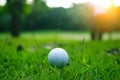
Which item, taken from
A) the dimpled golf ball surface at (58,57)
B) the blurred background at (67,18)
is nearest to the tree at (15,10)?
the blurred background at (67,18)

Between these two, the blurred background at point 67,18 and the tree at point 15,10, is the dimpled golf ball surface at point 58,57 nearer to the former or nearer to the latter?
the blurred background at point 67,18

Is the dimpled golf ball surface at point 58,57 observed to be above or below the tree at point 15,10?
below

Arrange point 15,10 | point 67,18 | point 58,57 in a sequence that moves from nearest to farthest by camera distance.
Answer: point 58,57, point 15,10, point 67,18

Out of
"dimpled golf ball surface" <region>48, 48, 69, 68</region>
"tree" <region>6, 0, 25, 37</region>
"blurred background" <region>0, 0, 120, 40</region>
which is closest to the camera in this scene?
"dimpled golf ball surface" <region>48, 48, 69, 68</region>

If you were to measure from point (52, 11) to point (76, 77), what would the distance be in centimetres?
2972

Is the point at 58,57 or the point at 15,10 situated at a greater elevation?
the point at 15,10

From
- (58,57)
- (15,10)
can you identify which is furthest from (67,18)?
(58,57)

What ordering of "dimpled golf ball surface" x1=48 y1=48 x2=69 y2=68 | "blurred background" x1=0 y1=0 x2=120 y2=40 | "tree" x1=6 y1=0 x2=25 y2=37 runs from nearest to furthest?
"dimpled golf ball surface" x1=48 y1=48 x2=69 y2=68 → "blurred background" x1=0 y1=0 x2=120 y2=40 → "tree" x1=6 y1=0 x2=25 y2=37

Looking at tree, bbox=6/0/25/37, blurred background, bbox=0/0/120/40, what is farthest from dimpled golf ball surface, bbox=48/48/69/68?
tree, bbox=6/0/25/37

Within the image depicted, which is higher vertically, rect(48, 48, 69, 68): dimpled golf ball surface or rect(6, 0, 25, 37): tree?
rect(6, 0, 25, 37): tree

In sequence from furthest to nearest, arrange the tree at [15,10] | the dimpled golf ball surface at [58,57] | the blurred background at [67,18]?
1. the tree at [15,10]
2. the blurred background at [67,18]
3. the dimpled golf ball surface at [58,57]

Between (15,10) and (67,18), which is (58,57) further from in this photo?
(67,18)

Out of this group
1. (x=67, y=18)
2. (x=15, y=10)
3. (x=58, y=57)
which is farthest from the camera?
(x=67, y=18)

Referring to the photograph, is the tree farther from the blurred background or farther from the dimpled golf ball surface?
the dimpled golf ball surface
